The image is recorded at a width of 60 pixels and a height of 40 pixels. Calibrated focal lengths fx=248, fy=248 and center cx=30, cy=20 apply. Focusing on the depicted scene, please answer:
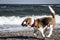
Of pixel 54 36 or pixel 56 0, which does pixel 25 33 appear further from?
pixel 56 0

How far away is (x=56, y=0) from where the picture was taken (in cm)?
4694

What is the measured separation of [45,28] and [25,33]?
220cm

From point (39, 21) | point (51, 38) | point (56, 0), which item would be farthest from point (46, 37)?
point (56, 0)

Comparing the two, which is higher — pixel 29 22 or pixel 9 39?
pixel 29 22

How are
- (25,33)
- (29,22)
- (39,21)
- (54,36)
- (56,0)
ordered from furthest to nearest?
1. (56,0)
2. (25,33)
3. (54,36)
4. (39,21)
5. (29,22)

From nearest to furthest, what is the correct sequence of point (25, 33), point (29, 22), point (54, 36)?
point (29, 22)
point (54, 36)
point (25, 33)

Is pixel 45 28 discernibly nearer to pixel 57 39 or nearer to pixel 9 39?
pixel 57 39

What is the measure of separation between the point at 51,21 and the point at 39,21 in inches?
24.2

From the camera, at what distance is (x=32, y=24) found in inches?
408

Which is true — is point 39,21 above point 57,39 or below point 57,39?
above

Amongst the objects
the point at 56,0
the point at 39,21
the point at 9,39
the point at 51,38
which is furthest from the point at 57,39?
the point at 56,0

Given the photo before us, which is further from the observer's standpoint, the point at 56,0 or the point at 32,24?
the point at 56,0

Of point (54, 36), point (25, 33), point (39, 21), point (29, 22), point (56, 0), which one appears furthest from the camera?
point (56, 0)

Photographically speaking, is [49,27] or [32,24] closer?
[32,24]
